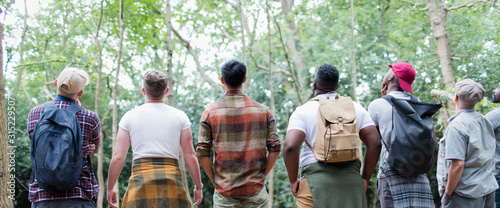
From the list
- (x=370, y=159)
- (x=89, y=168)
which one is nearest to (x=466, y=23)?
(x=370, y=159)

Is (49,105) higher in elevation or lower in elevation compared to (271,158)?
higher

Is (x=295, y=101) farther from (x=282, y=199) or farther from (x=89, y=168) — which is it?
(x=89, y=168)

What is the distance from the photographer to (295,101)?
10.8 m

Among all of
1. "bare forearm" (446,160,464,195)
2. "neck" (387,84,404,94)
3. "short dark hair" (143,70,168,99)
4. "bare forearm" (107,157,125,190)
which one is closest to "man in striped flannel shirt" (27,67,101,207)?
"bare forearm" (107,157,125,190)

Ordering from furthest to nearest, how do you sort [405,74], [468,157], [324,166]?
[468,157]
[405,74]
[324,166]

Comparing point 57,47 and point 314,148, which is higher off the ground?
point 57,47

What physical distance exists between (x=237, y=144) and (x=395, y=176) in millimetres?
1172

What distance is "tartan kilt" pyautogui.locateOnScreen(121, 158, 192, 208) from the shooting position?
256cm

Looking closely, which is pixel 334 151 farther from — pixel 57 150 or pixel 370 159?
pixel 57 150

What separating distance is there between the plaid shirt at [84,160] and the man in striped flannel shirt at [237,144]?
80 cm

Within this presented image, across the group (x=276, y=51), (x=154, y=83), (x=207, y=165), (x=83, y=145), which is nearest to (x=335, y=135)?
(x=207, y=165)

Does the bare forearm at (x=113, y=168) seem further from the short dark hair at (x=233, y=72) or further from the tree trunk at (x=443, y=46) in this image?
the tree trunk at (x=443, y=46)

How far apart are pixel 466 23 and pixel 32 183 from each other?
9.46 meters

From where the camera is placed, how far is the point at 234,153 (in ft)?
8.31
